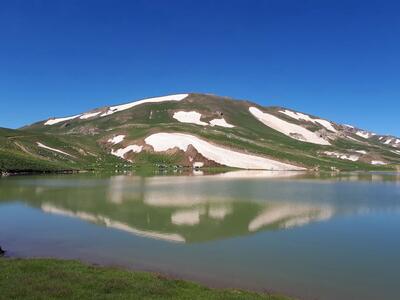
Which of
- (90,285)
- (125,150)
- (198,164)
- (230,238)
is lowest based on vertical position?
(90,285)

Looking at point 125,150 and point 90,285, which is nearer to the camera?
point 90,285

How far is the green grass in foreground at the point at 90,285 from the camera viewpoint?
18.4 m

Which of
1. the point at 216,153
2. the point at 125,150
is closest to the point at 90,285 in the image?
the point at 216,153

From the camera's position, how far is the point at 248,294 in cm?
1988

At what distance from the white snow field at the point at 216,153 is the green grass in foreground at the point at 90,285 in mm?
153982

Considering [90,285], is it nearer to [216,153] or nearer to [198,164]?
[198,164]

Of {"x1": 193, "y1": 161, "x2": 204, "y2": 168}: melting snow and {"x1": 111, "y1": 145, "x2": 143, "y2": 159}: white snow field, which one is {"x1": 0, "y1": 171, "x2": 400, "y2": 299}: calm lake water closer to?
{"x1": 193, "y1": 161, "x2": 204, "y2": 168}: melting snow

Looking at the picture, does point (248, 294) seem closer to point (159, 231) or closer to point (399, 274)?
point (399, 274)

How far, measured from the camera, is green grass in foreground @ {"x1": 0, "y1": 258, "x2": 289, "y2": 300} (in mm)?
18406

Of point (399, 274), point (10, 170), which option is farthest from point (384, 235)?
point (10, 170)

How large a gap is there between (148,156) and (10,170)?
251 feet

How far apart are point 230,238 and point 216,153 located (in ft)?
490

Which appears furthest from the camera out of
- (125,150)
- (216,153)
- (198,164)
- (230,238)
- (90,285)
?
(125,150)

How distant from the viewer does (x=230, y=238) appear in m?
34.4
